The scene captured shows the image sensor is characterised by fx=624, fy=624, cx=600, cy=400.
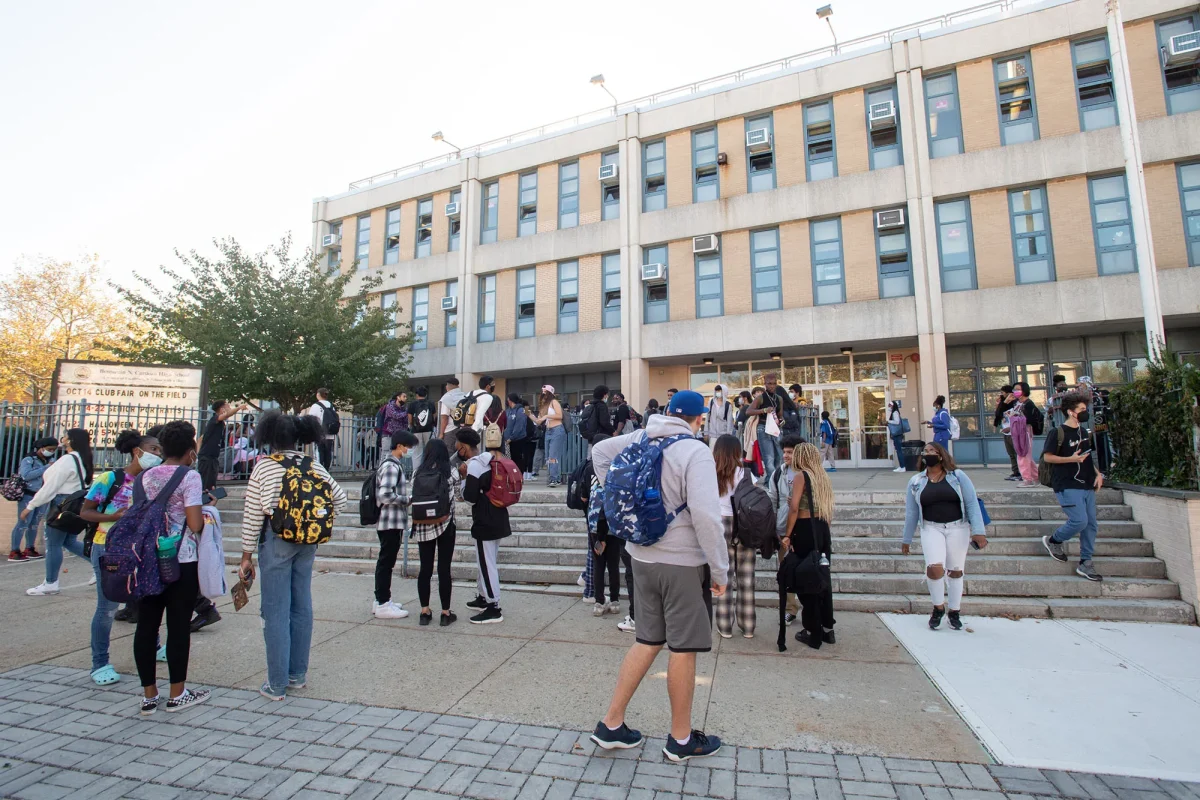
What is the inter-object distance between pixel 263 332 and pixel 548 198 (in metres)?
10.4

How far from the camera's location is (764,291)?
1870 centimetres

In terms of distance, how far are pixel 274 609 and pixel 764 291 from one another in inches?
663

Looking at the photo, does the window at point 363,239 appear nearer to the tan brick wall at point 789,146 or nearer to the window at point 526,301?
the window at point 526,301

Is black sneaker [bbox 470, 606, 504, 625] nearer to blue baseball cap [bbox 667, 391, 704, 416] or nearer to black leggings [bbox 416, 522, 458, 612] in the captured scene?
black leggings [bbox 416, 522, 458, 612]

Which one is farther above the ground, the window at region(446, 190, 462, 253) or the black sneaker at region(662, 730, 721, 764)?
the window at region(446, 190, 462, 253)

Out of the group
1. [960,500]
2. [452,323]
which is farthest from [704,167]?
[960,500]

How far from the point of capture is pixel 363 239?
26.1 meters

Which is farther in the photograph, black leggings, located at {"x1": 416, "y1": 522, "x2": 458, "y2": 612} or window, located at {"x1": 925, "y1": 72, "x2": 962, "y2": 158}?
window, located at {"x1": 925, "y1": 72, "x2": 962, "y2": 158}

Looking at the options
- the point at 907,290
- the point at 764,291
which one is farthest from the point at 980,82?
the point at 764,291

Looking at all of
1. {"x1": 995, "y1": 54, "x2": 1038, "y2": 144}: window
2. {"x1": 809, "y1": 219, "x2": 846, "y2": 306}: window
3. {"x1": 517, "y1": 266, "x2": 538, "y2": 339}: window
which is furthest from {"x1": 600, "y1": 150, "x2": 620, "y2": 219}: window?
{"x1": 995, "y1": 54, "x2": 1038, "y2": 144}: window

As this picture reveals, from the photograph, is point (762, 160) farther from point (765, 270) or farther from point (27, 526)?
point (27, 526)

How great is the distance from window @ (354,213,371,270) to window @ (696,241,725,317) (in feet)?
46.9

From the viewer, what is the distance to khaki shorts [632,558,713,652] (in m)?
3.24

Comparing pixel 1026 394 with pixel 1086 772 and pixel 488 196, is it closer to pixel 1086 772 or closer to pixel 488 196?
pixel 1086 772
